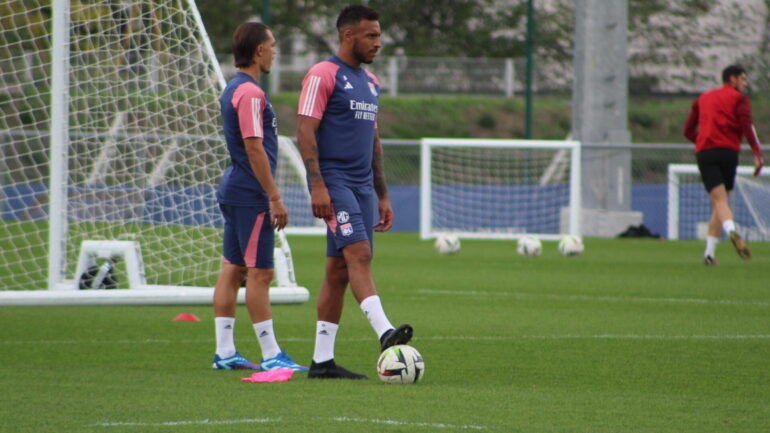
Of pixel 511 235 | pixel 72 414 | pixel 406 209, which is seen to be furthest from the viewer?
pixel 406 209

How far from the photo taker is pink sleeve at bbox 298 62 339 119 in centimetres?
614

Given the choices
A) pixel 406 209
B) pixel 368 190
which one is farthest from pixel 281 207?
pixel 406 209

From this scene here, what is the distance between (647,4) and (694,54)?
18.9 ft

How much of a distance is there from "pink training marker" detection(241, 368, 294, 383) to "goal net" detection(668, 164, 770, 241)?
1421 centimetres

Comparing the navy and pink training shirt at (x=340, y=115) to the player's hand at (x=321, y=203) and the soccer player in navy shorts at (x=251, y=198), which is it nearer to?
the player's hand at (x=321, y=203)

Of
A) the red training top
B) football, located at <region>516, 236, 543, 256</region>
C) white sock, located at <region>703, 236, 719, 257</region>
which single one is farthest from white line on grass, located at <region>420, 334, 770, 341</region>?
football, located at <region>516, 236, 543, 256</region>

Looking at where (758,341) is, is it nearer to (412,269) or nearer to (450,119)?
(412,269)

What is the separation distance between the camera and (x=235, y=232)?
6.64 metres

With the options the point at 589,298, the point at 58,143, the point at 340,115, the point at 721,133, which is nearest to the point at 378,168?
the point at 340,115

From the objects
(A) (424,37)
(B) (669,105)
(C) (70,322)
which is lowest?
(C) (70,322)

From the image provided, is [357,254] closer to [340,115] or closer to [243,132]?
[340,115]

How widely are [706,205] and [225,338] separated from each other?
623 inches

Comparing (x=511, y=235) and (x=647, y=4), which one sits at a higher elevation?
(x=647, y=4)

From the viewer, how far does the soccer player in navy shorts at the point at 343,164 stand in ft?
20.2
